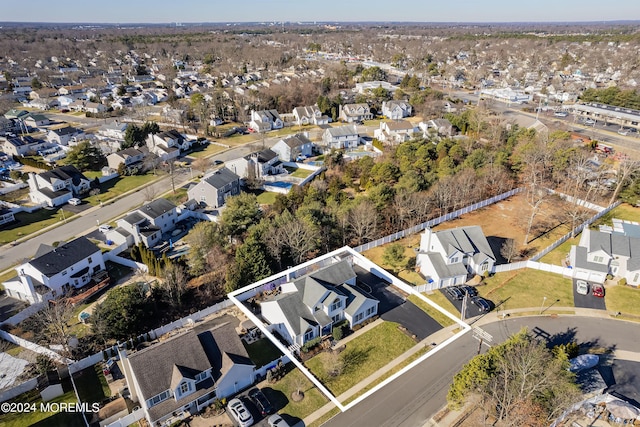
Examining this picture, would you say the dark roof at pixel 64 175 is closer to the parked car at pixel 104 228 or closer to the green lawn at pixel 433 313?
the parked car at pixel 104 228

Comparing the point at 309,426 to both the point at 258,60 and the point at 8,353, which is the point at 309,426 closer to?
the point at 8,353

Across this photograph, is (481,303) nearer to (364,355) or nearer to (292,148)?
(364,355)

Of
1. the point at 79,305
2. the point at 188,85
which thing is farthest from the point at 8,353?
the point at 188,85

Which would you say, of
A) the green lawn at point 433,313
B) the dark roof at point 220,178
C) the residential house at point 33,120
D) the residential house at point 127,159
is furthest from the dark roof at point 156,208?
the residential house at point 33,120

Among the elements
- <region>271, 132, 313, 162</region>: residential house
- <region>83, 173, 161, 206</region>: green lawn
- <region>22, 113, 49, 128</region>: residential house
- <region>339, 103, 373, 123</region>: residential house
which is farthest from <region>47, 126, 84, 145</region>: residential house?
<region>339, 103, 373, 123</region>: residential house

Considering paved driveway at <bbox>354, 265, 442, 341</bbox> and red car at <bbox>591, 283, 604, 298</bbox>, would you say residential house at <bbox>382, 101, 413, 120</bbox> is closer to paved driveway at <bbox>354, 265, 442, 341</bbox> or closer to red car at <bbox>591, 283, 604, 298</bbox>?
paved driveway at <bbox>354, 265, 442, 341</bbox>
